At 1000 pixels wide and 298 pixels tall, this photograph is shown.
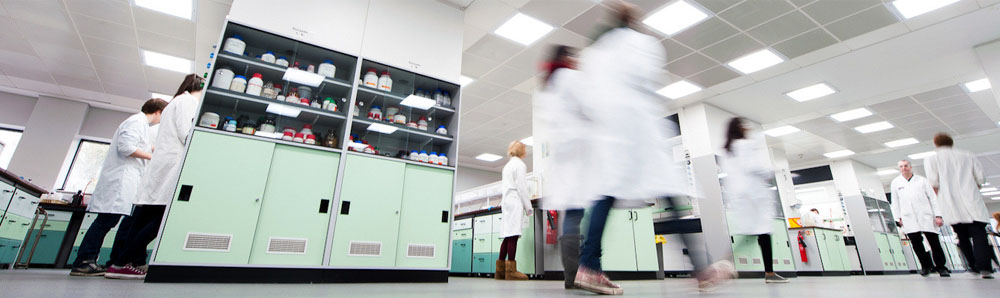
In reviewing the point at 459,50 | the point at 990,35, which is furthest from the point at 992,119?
the point at 459,50

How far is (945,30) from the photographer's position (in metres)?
4.94

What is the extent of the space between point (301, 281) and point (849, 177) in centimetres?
1286

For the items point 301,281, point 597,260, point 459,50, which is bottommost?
point 301,281

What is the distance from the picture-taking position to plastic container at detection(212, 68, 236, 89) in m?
3.09

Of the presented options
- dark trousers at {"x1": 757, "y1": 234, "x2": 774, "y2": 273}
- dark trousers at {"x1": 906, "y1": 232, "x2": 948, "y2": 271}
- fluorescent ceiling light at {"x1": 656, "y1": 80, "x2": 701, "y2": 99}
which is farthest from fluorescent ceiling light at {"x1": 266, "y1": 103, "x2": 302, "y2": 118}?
dark trousers at {"x1": 906, "y1": 232, "x2": 948, "y2": 271}

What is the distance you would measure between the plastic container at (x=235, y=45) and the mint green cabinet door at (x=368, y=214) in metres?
1.21

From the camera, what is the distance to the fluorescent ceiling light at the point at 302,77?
136 inches

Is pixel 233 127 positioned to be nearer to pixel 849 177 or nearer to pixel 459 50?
pixel 459 50

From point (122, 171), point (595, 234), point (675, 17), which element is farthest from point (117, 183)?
point (675, 17)

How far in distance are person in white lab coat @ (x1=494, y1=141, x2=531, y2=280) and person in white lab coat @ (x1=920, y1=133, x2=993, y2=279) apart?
4.10 m

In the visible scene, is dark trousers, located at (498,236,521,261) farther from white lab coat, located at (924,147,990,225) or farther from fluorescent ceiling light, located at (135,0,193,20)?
fluorescent ceiling light, located at (135,0,193,20)

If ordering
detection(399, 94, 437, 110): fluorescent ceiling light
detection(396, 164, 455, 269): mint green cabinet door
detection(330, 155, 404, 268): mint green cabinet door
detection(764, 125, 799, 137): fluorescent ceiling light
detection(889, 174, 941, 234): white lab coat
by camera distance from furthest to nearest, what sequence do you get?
detection(764, 125, 799, 137): fluorescent ceiling light
detection(889, 174, 941, 234): white lab coat
detection(399, 94, 437, 110): fluorescent ceiling light
detection(396, 164, 455, 269): mint green cabinet door
detection(330, 155, 404, 268): mint green cabinet door

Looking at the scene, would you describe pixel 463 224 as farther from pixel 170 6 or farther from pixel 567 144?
pixel 170 6

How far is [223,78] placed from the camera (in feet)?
10.3
